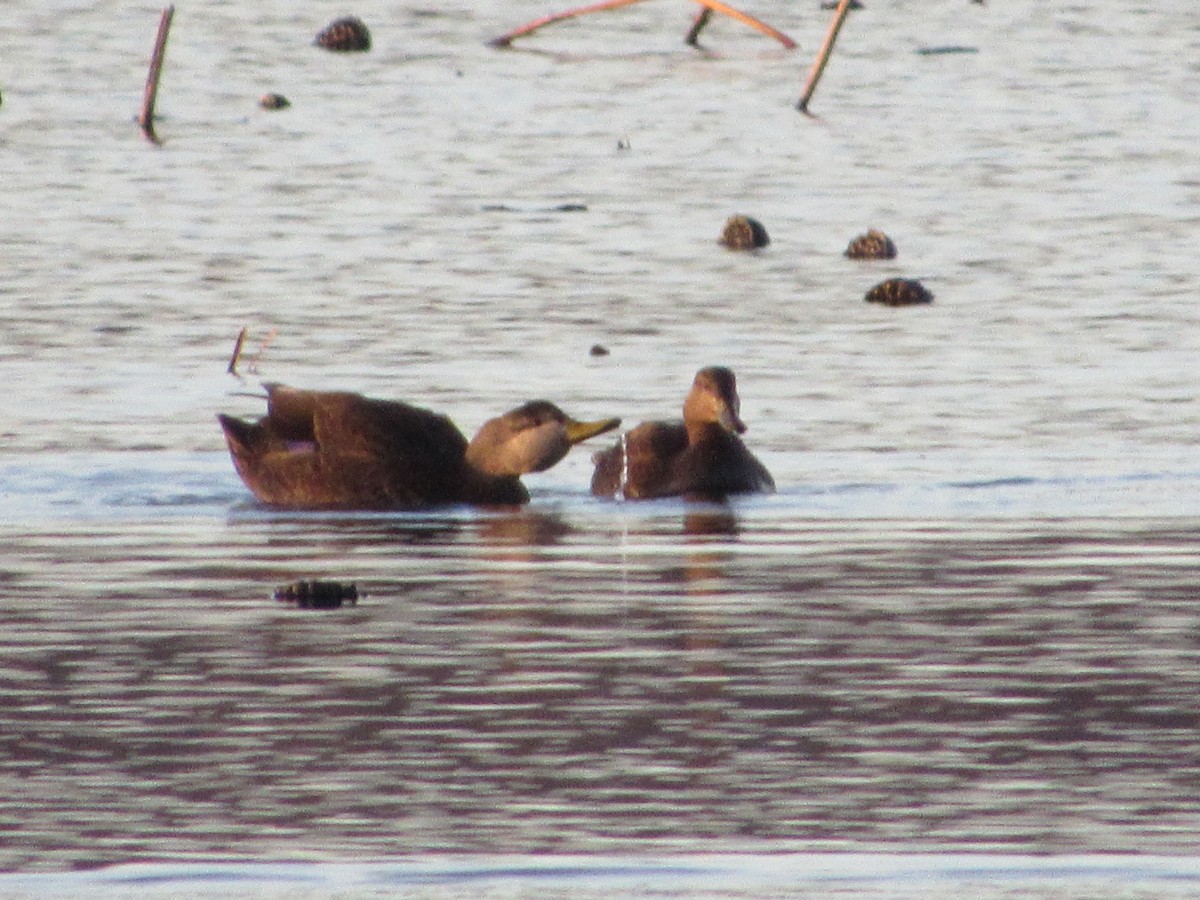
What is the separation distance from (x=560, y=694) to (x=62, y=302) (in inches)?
450

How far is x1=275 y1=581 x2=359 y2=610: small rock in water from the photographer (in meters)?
11.3

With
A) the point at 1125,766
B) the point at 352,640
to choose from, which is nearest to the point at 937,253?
the point at 352,640

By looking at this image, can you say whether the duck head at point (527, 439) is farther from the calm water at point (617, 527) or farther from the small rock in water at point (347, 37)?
the small rock in water at point (347, 37)

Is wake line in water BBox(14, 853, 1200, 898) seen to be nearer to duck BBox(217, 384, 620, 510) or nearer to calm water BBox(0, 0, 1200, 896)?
→ calm water BBox(0, 0, 1200, 896)

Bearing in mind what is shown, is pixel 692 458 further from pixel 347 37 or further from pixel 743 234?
pixel 347 37

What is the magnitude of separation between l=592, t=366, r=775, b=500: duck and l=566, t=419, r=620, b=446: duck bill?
107mm

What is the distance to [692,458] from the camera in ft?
49.5

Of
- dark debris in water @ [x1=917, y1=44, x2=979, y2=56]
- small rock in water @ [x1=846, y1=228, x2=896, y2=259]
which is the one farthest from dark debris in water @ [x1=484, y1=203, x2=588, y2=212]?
dark debris in water @ [x1=917, y1=44, x2=979, y2=56]

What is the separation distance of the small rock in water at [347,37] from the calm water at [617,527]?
26.5ft

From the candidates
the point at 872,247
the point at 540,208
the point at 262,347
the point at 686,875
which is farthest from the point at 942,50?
the point at 686,875

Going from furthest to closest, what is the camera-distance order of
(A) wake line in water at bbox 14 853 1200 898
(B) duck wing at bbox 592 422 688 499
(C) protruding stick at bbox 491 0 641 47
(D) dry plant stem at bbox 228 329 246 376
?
(C) protruding stick at bbox 491 0 641 47 → (D) dry plant stem at bbox 228 329 246 376 → (B) duck wing at bbox 592 422 688 499 → (A) wake line in water at bbox 14 853 1200 898

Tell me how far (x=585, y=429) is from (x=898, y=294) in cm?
569

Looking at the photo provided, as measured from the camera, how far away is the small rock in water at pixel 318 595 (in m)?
11.3

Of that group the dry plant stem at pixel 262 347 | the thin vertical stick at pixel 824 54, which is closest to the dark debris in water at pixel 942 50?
the thin vertical stick at pixel 824 54
